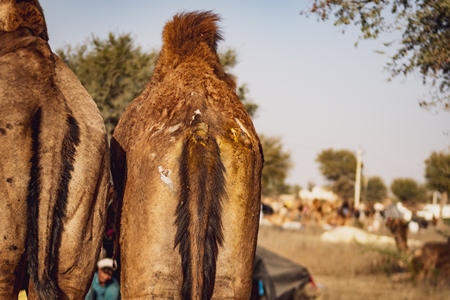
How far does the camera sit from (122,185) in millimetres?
4715

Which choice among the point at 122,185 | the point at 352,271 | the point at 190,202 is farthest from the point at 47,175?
the point at 352,271

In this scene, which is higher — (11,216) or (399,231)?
(399,231)

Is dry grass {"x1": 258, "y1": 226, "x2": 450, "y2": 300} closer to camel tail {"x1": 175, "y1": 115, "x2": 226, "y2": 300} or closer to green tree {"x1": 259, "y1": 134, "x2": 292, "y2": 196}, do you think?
camel tail {"x1": 175, "y1": 115, "x2": 226, "y2": 300}

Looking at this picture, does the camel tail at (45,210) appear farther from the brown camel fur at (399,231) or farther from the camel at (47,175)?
the brown camel fur at (399,231)

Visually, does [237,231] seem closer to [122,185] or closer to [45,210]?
[122,185]

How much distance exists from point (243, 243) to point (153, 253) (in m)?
0.54

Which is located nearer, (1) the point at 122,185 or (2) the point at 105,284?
(1) the point at 122,185

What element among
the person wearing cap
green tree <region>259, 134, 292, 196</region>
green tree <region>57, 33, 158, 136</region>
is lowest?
the person wearing cap

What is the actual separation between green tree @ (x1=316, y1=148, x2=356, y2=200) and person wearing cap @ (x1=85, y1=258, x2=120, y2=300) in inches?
2622

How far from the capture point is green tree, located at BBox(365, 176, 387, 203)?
3410 inches

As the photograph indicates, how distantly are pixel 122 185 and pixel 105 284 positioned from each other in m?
4.26

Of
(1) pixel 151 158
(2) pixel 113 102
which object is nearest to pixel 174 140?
(1) pixel 151 158

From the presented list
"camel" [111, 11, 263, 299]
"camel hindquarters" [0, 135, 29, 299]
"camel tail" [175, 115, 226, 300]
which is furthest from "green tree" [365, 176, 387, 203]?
"camel hindquarters" [0, 135, 29, 299]

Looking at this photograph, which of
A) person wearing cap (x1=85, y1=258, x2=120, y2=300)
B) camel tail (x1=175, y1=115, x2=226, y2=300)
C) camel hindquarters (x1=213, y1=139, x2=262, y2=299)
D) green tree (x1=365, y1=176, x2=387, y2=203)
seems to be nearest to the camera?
camel tail (x1=175, y1=115, x2=226, y2=300)
